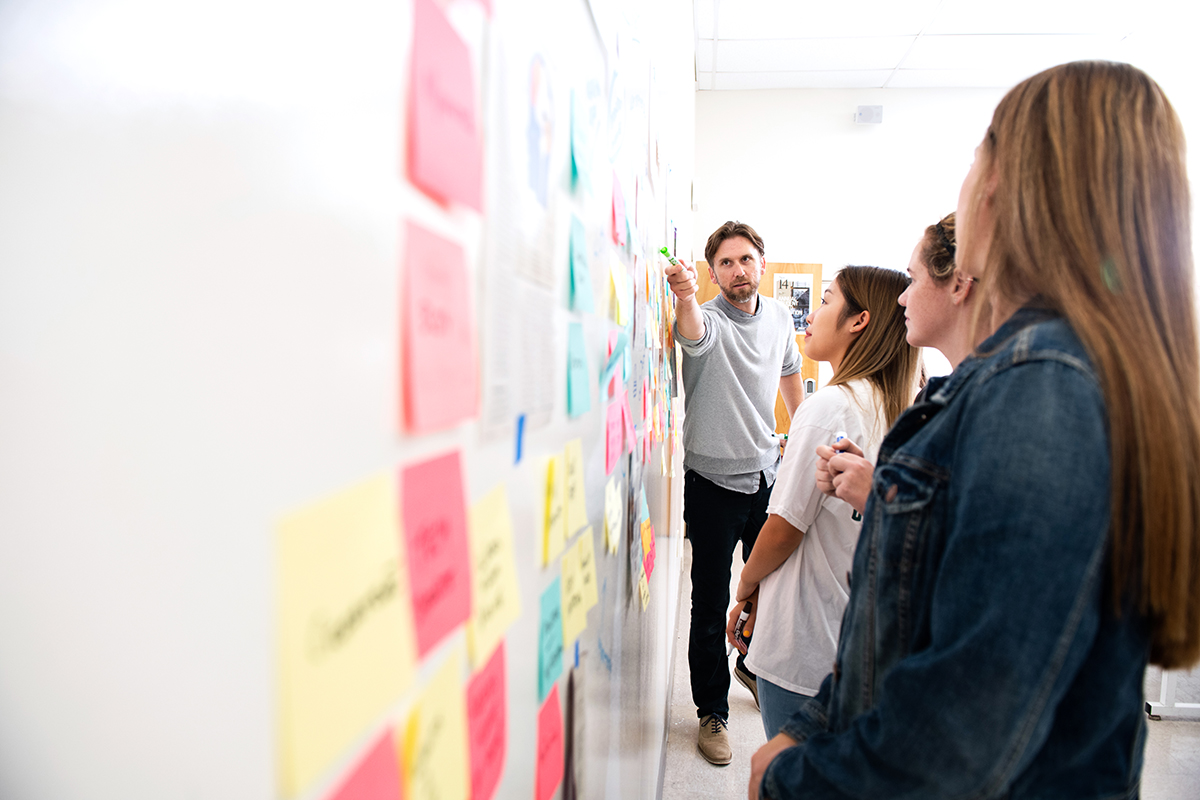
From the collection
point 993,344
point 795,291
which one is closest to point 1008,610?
point 993,344

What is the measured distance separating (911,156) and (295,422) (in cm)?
492

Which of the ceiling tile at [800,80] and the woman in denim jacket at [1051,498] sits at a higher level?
the ceiling tile at [800,80]

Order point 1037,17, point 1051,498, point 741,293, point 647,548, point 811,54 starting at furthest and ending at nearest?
point 811,54 < point 1037,17 < point 741,293 < point 647,548 < point 1051,498

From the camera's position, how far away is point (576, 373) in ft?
1.67

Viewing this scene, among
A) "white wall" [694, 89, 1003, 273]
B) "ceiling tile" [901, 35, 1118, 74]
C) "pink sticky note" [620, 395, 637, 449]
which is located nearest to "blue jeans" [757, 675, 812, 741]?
"pink sticky note" [620, 395, 637, 449]

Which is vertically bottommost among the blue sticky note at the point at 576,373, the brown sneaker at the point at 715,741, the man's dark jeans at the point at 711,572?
the brown sneaker at the point at 715,741

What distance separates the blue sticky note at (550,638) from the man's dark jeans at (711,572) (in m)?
1.58

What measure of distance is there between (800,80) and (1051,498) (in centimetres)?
448

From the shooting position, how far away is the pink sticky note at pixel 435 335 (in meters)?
0.24

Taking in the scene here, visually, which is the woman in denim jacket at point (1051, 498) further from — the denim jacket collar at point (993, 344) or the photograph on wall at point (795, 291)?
the photograph on wall at point (795, 291)

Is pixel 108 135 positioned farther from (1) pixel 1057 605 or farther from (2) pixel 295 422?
(1) pixel 1057 605

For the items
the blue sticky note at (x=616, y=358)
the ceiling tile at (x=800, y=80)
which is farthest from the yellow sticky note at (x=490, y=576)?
the ceiling tile at (x=800, y=80)

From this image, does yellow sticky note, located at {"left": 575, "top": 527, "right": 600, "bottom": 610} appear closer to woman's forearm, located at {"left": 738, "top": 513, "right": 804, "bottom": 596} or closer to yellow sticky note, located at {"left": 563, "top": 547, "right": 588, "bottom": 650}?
yellow sticky note, located at {"left": 563, "top": 547, "right": 588, "bottom": 650}

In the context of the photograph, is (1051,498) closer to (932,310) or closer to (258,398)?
(258,398)
